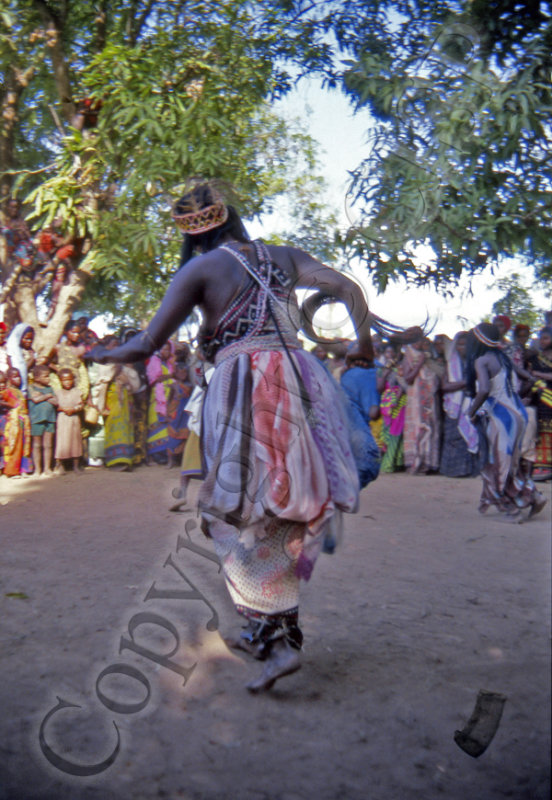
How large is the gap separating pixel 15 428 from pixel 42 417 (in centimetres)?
44

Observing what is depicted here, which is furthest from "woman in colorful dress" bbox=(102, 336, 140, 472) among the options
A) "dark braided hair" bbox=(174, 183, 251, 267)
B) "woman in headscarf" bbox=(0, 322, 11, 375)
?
"dark braided hair" bbox=(174, 183, 251, 267)

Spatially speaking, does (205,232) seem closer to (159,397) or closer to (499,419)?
(499,419)

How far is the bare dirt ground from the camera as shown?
7.02 feet

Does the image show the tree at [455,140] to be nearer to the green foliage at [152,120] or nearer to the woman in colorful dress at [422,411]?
the green foliage at [152,120]

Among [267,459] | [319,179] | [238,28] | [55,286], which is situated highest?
[238,28]

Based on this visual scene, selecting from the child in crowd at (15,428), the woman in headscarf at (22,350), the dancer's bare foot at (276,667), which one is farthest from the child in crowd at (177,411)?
the dancer's bare foot at (276,667)

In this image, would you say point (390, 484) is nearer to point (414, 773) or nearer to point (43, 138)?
point (43, 138)

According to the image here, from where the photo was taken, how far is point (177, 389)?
10961mm

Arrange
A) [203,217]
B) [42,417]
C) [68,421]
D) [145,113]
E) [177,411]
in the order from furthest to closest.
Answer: [177,411] < [68,421] < [42,417] < [145,113] < [203,217]

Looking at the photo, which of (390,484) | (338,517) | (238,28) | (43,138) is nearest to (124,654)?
(338,517)

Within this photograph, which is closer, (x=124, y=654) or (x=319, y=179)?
(x=124, y=654)

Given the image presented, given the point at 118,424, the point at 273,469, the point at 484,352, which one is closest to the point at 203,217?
the point at 273,469

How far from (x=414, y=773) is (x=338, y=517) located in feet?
2.97

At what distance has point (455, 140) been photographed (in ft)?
8.21
